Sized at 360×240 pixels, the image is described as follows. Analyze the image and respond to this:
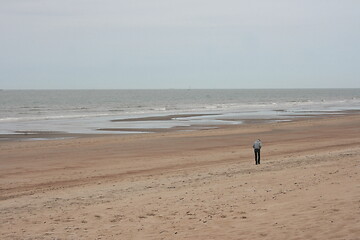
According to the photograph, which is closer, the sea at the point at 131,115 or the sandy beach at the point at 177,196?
the sandy beach at the point at 177,196

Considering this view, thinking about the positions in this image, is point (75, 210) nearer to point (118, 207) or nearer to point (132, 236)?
point (118, 207)

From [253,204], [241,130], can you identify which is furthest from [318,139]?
[253,204]

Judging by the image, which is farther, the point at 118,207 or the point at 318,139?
the point at 318,139

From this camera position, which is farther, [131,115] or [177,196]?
[131,115]

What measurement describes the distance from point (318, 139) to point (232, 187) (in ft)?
64.8

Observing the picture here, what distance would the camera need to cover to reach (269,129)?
139 feet

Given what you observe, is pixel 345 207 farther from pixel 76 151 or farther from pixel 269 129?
pixel 269 129

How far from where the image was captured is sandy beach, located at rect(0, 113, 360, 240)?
10266 millimetres

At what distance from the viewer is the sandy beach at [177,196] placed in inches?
404

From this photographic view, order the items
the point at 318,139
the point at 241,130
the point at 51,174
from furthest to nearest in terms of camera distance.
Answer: the point at 241,130 → the point at 318,139 → the point at 51,174

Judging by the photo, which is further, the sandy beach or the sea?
the sea

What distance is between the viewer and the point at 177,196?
45.8ft

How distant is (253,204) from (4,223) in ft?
19.2

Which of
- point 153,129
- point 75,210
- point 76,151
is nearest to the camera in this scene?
point 75,210
